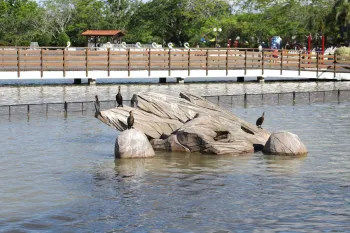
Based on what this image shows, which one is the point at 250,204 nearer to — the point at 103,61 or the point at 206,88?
the point at 206,88

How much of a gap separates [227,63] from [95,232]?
164ft

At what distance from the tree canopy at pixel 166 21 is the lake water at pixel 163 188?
6948 centimetres

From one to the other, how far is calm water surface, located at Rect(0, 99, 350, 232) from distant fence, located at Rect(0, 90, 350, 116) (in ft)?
28.4

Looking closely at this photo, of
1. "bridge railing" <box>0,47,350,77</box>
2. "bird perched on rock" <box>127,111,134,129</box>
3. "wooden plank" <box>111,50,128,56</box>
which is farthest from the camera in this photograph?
"wooden plank" <box>111,50,128,56</box>

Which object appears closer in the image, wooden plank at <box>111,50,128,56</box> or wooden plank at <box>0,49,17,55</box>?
wooden plank at <box>0,49,17,55</box>

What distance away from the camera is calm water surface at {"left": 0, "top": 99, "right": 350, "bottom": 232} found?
17.9m

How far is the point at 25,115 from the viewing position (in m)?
40.7

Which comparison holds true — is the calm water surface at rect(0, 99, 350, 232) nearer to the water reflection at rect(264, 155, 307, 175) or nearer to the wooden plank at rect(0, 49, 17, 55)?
the water reflection at rect(264, 155, 307, 175)

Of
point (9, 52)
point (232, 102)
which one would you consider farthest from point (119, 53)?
point (232, 102)

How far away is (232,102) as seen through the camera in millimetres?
48375

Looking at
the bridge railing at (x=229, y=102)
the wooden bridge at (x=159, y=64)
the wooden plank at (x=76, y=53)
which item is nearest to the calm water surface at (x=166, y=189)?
the bridge railing at (x=229, y=102)

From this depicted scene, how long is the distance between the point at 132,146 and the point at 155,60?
1530 inches

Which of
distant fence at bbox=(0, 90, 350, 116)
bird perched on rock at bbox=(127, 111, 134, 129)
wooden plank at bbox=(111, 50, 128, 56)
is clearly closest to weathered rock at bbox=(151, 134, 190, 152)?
bird perched on rock at bbox=(127, 111, 134, 129)

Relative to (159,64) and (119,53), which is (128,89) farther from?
(159,64)
